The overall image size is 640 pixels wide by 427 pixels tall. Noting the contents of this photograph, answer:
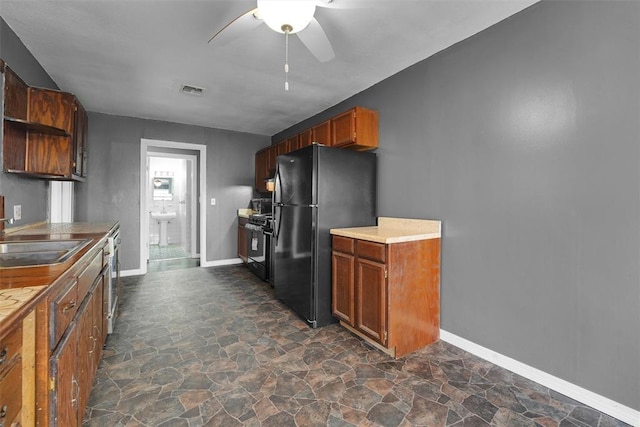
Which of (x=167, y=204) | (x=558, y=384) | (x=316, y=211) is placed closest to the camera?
(x=558, y=384)

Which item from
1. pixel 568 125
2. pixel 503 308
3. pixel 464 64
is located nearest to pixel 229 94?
pixel 464 64

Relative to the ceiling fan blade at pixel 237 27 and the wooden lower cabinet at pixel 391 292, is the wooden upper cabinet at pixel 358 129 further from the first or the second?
the ceiling fan blade at pixel 237 27

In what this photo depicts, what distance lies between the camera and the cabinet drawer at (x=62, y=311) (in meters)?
1.01

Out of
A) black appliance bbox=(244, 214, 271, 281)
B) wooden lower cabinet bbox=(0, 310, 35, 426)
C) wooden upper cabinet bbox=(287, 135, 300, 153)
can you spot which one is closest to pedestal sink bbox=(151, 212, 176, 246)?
black appliance bbox=(244, 214, 271, 281)

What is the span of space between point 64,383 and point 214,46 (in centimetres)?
245

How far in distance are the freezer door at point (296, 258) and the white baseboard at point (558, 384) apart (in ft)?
4.41

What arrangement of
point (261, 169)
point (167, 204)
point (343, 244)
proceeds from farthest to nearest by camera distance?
1. point (167, 204)
2. point (261, 169)
3. point (343, 244)

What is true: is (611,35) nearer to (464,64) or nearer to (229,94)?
(464,64)

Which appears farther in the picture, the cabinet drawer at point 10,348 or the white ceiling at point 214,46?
the white ceiling at point 214,46

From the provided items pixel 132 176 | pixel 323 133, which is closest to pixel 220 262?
pixel 132 176

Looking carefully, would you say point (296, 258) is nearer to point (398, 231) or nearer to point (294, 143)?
point (398, 231)

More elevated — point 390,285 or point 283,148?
point 283,148

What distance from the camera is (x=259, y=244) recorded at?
4281 mm

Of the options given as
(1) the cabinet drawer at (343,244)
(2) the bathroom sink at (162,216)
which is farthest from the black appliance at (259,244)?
(2) the bathroom sink at (162,216)
